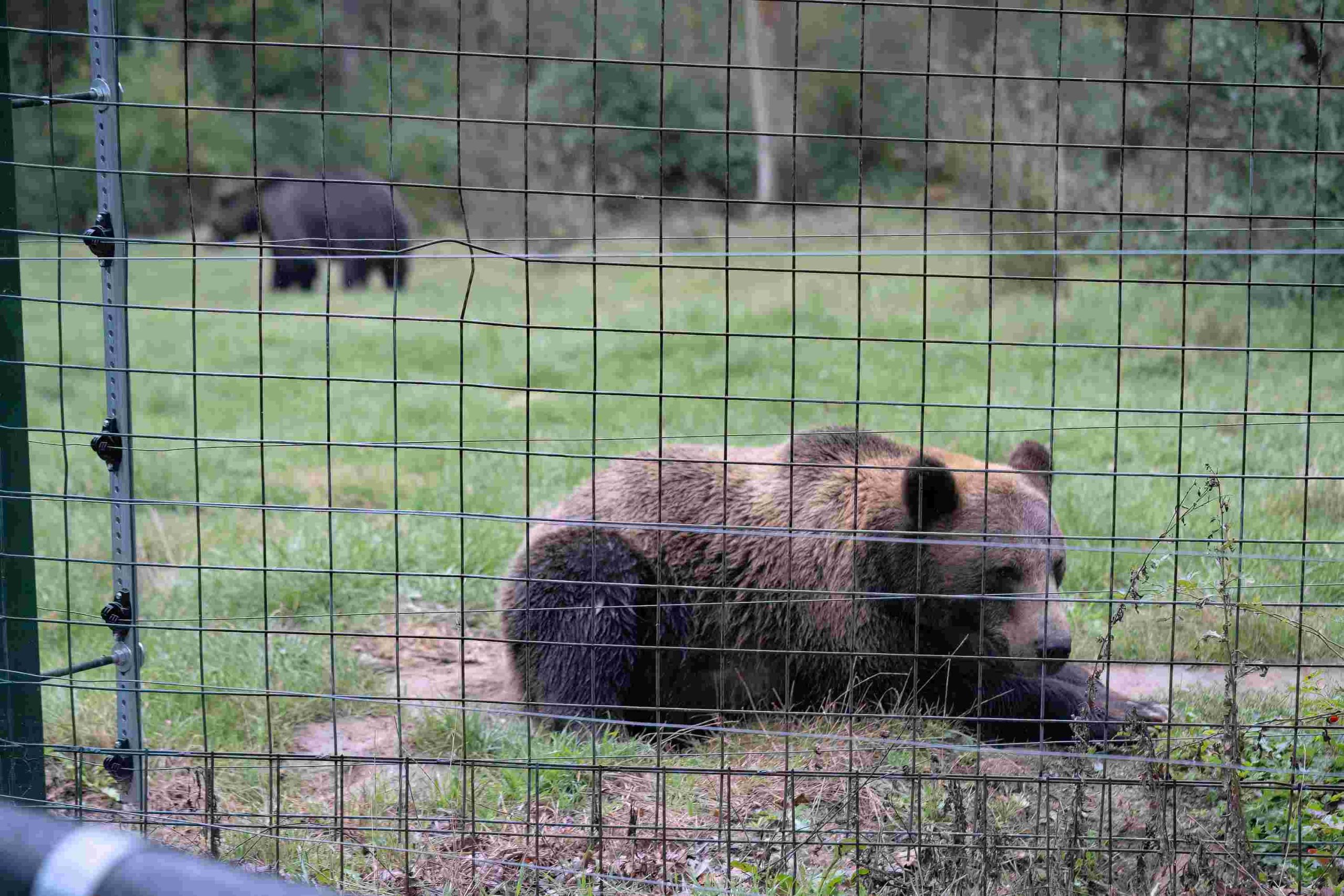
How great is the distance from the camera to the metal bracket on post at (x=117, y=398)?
3373mm

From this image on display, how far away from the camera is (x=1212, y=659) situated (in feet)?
14.9

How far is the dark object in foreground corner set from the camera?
1104mm

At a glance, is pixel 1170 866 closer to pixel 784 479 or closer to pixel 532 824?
pixel 532 824

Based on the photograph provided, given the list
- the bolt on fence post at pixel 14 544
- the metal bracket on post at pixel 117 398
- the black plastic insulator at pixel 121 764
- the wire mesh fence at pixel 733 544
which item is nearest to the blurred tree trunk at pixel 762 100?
the wire mesh fence at pixel 733 544

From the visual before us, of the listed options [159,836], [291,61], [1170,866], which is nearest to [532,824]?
[159,836]

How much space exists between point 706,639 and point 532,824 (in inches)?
67.2

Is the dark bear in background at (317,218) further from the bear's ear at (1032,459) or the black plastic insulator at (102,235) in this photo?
the black plastic insulator at (102,235)

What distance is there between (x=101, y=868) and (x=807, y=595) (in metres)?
3.76

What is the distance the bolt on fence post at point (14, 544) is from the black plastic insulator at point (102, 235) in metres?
0.24

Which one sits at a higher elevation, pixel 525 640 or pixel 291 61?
pixel 291 61

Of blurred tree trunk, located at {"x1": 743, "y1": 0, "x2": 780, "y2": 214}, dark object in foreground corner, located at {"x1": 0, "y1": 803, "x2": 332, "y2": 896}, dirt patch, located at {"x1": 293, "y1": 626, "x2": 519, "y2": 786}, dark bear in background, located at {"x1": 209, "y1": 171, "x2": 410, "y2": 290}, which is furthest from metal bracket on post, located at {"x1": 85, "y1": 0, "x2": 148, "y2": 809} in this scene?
blurred tree trunk, located at {"x1": 743, "y1": 0, "x2": 780, "y2": 214}

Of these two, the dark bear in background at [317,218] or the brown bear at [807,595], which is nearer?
the brown bear at [807,595]

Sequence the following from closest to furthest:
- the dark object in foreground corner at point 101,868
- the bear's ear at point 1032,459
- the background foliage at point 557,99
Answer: the dark object in foreground corner at point 101,868, the bear's ear at point 1032,459, the background foliage at point 557,99

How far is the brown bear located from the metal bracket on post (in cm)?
137
